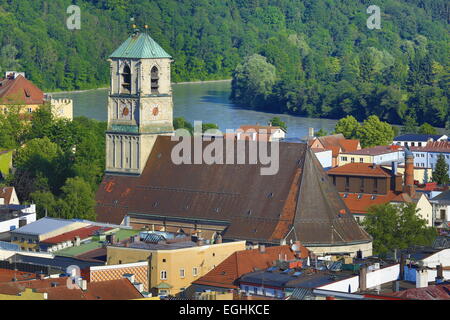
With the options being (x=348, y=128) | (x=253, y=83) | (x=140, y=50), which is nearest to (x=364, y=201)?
(x=140, y=50)

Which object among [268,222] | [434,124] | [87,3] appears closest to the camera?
[268,222]

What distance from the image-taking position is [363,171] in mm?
57500

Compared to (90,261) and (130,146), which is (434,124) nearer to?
(130,146)

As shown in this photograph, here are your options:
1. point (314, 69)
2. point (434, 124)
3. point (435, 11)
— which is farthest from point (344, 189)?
point (435, 11)

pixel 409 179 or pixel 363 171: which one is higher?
pixel 363 171

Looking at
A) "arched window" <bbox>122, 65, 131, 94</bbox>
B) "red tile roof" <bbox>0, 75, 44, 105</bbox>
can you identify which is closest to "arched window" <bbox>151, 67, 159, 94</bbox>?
"arched window" <bbox>122, 65, 131, 94</bbox>

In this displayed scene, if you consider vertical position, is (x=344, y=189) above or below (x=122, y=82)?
below

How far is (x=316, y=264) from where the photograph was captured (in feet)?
A: 133

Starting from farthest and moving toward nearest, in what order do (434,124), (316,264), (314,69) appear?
(314,69)
(434,124)
(316,264)

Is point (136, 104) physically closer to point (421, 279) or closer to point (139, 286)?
point (139, 286)

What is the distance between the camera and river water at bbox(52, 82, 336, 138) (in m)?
94.1

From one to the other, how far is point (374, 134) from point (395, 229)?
34880 mm

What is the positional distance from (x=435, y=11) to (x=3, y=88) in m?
94.4

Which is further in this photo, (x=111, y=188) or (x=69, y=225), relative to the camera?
(x=111, y=188)
